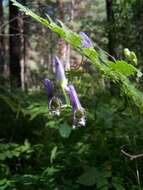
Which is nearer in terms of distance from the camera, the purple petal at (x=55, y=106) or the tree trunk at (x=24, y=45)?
the purple petal at (x=55, y=106)

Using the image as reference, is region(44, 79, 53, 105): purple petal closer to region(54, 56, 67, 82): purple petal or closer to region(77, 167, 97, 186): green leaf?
region(54, 56, 67, 82): purple petal

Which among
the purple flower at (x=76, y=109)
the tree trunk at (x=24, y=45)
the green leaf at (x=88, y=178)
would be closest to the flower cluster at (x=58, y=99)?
the purple flower at (x=76, y=109)

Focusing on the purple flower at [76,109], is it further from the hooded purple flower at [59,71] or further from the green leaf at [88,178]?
the green leaf at [88,178]

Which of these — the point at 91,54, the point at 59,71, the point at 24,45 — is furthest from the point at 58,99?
the point at 24,45

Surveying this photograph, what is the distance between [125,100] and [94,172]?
5.43 feet

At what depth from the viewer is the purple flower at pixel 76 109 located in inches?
60.5

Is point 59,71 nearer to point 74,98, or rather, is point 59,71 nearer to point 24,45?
point 74,98

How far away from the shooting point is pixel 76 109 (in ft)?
5.09

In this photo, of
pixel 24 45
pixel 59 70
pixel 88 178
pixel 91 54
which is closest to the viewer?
pixel 91 54

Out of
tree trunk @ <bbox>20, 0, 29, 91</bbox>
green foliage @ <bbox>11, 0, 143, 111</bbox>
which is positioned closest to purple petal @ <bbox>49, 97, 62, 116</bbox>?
green foliage @ <bbox>11, 0, 143, 111</bbox>

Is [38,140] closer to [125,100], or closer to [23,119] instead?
[23,119]

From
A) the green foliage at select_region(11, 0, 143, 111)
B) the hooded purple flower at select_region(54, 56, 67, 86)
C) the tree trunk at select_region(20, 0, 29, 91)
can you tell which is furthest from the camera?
the tree trunk at select_region(20, 0, 29, 91)

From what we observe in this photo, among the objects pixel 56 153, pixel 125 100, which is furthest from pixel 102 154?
pixel 125 100

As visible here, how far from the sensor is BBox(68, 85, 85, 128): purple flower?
154 centimetres
